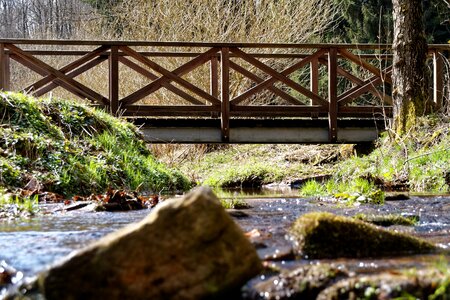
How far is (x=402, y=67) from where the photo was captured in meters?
10.3

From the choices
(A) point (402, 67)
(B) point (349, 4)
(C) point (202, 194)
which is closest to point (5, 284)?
(C) point (202, 194)

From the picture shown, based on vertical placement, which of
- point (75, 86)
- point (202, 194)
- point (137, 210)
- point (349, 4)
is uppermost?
point (349, 4)

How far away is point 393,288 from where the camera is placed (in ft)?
7.41

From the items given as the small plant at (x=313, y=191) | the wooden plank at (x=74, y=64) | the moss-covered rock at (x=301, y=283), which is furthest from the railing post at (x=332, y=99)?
the moss-covered rock at (x=301, y=283)

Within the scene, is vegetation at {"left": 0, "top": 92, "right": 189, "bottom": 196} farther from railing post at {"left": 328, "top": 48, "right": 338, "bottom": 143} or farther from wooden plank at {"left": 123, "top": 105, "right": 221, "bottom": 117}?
railing post at {"left": 328, "top": 48, "right": 338, "bottom": 143}

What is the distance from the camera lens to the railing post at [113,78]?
11109 mm

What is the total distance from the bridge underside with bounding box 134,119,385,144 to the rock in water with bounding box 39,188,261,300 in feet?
28.7

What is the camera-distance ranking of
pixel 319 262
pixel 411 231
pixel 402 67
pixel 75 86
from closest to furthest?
pixel 319 262 → pixel 411 231 → pixel 402 67 → pixel 75 86

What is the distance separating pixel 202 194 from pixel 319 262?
668 millimetres

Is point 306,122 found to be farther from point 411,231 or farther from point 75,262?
point 75,262

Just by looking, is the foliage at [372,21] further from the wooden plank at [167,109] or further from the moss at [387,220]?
the moss at [387,220]

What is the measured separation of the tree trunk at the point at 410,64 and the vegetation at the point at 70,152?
3417mm

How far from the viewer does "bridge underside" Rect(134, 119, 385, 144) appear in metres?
11.4

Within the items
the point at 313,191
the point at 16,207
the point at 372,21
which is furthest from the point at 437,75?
the point at 372,21
